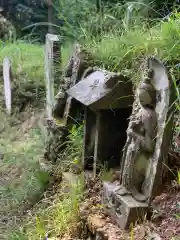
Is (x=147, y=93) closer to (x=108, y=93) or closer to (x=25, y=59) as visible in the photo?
(x=108, y=93)

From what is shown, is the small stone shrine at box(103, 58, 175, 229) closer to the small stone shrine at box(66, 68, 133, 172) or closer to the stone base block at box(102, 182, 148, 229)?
the stone base block at box(102, 182, 148, 229)

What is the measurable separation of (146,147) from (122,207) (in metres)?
0.40

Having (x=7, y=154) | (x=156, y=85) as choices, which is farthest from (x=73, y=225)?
Answer: (x=7, y=154)

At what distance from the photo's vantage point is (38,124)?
5.67 m

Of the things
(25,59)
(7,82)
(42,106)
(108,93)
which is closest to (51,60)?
(42,106)

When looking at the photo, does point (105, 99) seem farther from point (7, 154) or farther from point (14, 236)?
point (7, 154)

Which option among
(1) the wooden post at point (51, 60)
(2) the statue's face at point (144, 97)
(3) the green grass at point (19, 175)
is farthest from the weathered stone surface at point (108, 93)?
(1) the wooden post at point (51, 60)

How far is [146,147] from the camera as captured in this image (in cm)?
247

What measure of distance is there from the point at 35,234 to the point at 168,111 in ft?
4.79

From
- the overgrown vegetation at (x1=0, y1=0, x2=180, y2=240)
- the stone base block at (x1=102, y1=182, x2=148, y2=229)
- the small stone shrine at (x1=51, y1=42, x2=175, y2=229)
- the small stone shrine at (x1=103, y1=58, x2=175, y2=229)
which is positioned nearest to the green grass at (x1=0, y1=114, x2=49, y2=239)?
the overgrown vegetation at (x1=0, y1=0, x2=180, y2=240)

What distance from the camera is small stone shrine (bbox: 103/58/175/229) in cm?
237

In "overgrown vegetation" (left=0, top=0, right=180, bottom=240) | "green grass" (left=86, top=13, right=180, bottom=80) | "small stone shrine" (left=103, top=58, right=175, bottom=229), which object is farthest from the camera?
"overgrown vegetation" (left=0, top=0, right=180, bottom=240)

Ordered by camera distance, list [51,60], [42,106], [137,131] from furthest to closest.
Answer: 1. [42,106]
2. [51,60]
3. [137,131]

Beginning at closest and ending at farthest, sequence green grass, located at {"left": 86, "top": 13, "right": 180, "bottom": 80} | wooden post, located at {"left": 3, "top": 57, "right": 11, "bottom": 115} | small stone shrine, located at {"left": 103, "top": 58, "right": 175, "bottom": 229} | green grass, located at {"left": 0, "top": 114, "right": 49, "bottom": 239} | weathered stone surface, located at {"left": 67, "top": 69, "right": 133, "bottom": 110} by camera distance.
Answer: small stone shrine, located at {"left": 103, "top": 58, "right": 175, "bottom": 229}
green grass, located at {"left": 86, "top": 13, "right": 180, "bottom": 80}
weathered stone surface, located at {"left": 67, "top": 69, "right": 133, "bottom": 110}
green grass, located at {"left": 0, "top": 114, "right": 49, "bottom": 239}
wooden post, located at {"left": 3, "top": 57, "right": 11, "bottom": 115}
